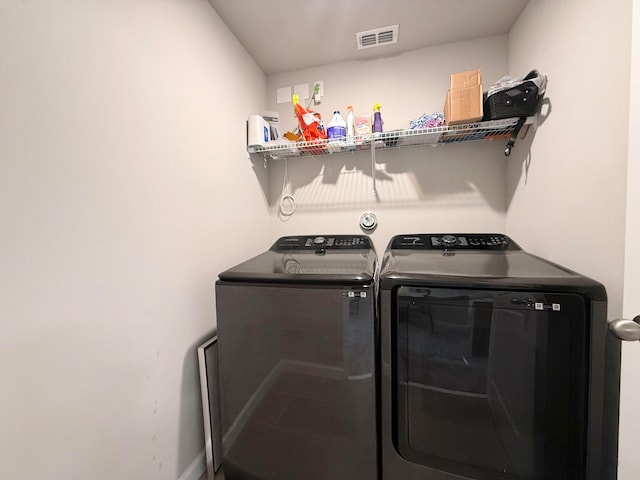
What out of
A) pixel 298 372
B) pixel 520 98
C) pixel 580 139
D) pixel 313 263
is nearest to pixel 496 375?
pixel 298 372

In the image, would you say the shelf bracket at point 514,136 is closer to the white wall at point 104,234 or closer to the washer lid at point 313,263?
the washer lid at point 313,263

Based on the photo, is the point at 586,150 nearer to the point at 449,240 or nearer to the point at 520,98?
the point at 520,98

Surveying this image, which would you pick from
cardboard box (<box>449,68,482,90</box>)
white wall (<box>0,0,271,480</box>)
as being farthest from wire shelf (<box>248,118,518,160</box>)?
white wall (<box>0,0,271,480</box>)

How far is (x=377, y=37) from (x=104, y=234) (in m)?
1.95

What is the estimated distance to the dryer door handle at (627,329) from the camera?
635 millimetres

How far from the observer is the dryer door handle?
63 cm

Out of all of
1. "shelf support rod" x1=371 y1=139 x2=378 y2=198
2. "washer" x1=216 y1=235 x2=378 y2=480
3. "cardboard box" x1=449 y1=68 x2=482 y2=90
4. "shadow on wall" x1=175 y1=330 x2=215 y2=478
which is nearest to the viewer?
"washer" x1=216 y1=235 x2=378 y2=480

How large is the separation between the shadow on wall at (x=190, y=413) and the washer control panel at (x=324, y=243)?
0.82 metres

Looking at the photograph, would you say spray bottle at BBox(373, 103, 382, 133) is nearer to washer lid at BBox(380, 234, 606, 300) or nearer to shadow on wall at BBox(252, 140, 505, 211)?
shadow on wall at BBox(252, 140, 505, 211)

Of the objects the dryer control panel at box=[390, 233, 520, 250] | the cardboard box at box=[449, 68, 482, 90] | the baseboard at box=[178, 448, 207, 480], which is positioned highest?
the cardboard box at box=[449, 68, 482, 90]

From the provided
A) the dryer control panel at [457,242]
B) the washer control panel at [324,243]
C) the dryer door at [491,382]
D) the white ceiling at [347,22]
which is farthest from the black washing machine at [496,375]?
the white ceiling at [347,22]

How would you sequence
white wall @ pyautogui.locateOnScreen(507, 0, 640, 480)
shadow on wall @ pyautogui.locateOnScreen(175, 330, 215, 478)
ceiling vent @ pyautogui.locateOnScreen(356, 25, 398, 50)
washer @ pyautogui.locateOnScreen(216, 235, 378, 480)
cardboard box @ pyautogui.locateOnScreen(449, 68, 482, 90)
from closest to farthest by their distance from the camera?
white wall @ pyautogui.locateOnScreen(507, 0, 640, 480)
washer @ pyautogui.locateOnScreen(216, 235, 378, 480)
shadow on wall @ pyautogui.locateOnScreen(175, 330, 215, 478)
cardboard box @ pyautogui.locateOnScreen(449, 68, 482, 90)
ceiling vent @ pyautogui.locateOnScreen(356, 25, 398, 50)

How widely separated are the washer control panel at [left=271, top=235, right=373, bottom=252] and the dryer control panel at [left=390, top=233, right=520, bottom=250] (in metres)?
0.23

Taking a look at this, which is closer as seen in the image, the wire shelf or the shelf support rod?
the wire shelf
